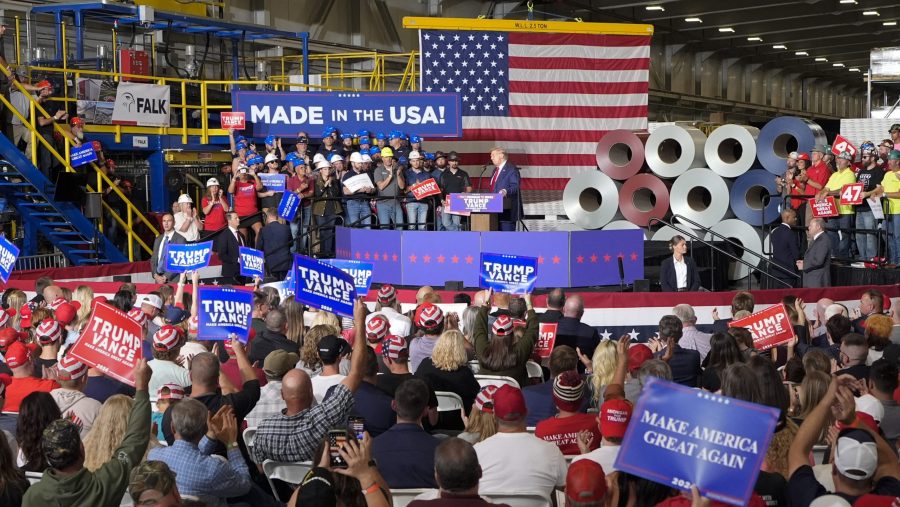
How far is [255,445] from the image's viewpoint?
5.99 m

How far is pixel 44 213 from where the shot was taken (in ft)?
66.0

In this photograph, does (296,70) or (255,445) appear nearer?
(255,445)

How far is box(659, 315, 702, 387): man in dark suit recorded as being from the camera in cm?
884

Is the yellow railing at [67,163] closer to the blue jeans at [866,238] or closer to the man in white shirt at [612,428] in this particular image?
the blue jeans at [866,238]

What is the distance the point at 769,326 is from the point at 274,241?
930cm

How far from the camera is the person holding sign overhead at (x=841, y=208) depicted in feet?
54.7

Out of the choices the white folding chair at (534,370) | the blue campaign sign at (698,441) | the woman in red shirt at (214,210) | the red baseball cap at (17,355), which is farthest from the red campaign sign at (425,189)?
the blue campaign sign at (698,441)

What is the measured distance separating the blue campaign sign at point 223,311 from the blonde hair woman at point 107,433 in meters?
2.85

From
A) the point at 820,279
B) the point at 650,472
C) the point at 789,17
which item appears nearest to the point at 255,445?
the point at 650,472

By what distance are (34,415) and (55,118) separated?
15.3 m

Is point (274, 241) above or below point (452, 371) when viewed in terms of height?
above

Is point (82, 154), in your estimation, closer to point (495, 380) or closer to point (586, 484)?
point (495, 380)

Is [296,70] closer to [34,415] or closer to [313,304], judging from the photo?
[313,304]

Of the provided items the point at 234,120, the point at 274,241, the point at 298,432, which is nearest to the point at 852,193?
the point at 274,241
